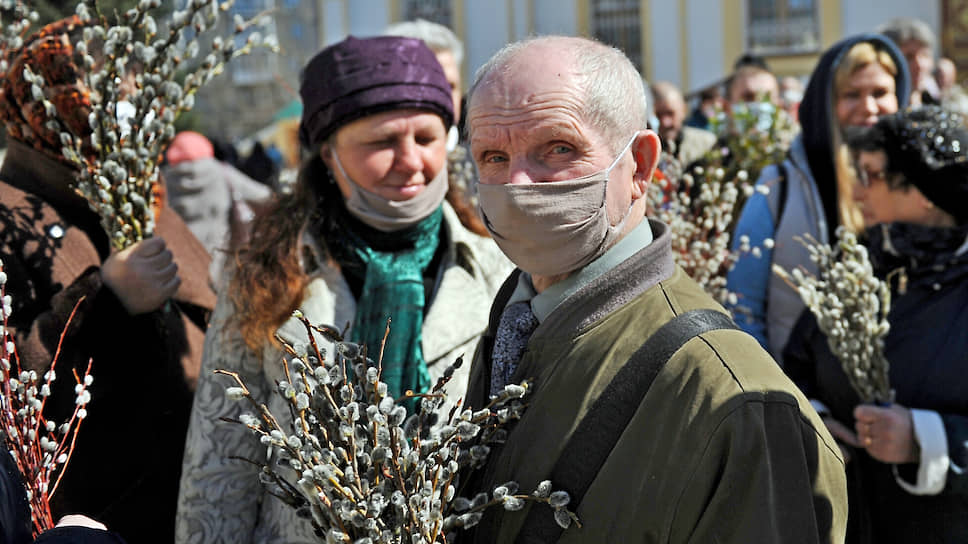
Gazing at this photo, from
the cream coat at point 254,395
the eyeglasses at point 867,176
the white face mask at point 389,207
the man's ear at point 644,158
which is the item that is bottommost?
the cream coat at point 254,395

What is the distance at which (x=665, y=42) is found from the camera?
2331cm

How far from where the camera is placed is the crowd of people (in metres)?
1.59

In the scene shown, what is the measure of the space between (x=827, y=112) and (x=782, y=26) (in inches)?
836

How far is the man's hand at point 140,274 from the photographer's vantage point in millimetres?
2492

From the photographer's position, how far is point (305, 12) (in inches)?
1037

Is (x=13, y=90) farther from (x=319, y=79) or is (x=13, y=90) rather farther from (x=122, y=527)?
(x=122, y=527)

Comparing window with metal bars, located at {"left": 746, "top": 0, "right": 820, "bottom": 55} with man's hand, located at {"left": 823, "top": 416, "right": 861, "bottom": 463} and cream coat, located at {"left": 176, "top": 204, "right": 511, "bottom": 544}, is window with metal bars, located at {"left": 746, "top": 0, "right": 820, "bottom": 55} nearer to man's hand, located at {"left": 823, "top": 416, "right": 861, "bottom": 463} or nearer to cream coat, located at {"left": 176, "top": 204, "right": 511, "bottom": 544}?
man's hand, located at {"left": 823, "top": 416, "right": 861, "bottom": 463}

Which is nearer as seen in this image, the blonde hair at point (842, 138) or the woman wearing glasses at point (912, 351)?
the woman wearing glasses at point (912, 351)

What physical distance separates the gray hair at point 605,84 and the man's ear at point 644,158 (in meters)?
0.02

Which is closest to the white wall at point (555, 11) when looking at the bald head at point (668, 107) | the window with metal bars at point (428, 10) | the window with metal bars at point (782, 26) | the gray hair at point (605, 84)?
the window with metal bars at point (428, 10)

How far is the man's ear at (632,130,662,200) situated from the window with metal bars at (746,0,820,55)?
73.4 feet

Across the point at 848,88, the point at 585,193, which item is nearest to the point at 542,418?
the point at 585,193

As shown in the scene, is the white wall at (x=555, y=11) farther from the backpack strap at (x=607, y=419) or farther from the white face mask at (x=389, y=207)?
the backpack strap at (x=607, y=419)

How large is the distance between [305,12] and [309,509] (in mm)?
26201
